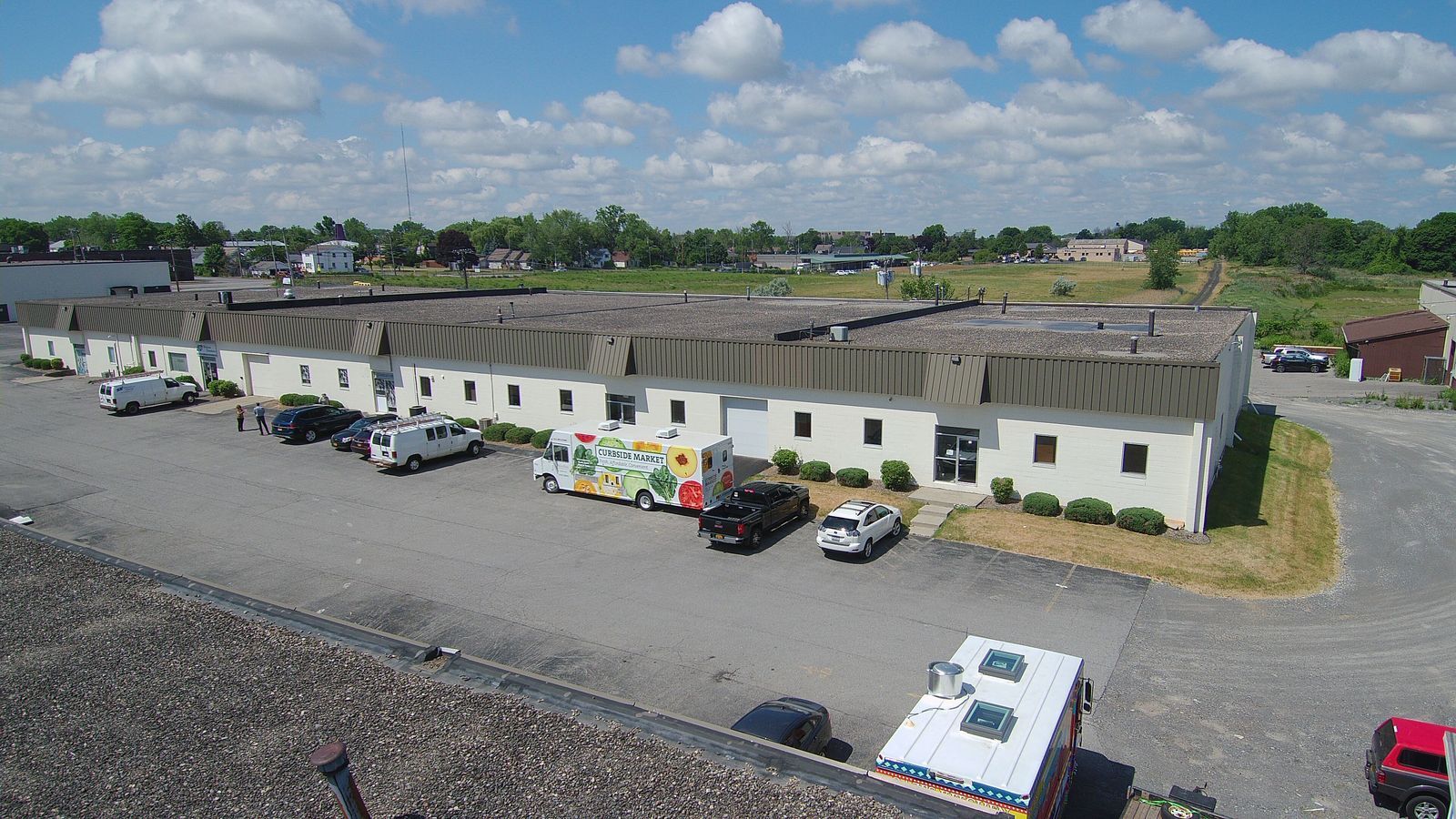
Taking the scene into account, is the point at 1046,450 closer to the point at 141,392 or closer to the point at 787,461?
the point at 787,461

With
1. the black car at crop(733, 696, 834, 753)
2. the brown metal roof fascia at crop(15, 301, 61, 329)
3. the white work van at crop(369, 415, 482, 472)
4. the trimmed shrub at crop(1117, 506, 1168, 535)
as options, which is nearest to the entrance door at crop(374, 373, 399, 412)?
the white work van at crop(369, 415, 482, 472)

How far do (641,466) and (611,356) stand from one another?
8102 mm

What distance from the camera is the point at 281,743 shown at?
11680mm

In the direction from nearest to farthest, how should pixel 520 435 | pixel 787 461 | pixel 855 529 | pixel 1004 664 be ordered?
pixel 1004 664
pixel 855 529
pixel 787 461
pixel 520 435

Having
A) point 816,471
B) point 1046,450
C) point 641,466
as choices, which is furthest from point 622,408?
point 1046,450

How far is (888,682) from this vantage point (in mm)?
17172

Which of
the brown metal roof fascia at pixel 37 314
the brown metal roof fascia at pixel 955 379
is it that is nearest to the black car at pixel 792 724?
the brown metal roof fascia at pixel 955 379

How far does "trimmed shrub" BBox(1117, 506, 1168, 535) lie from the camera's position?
25328 mm

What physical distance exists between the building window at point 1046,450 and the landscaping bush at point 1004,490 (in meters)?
1.10

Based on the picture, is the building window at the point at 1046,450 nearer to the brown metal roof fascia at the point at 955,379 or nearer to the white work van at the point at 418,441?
the brown metal roof fascia at the point at 955,379

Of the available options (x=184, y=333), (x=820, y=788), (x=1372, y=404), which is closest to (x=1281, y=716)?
(x=820, y=788)

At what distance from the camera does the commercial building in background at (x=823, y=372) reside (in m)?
26.5

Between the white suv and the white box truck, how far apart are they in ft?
15.8

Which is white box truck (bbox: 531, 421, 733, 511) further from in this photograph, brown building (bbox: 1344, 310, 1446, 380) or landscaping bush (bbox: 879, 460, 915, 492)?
brown building (bbox: 1344, 310, 1446, 380)
